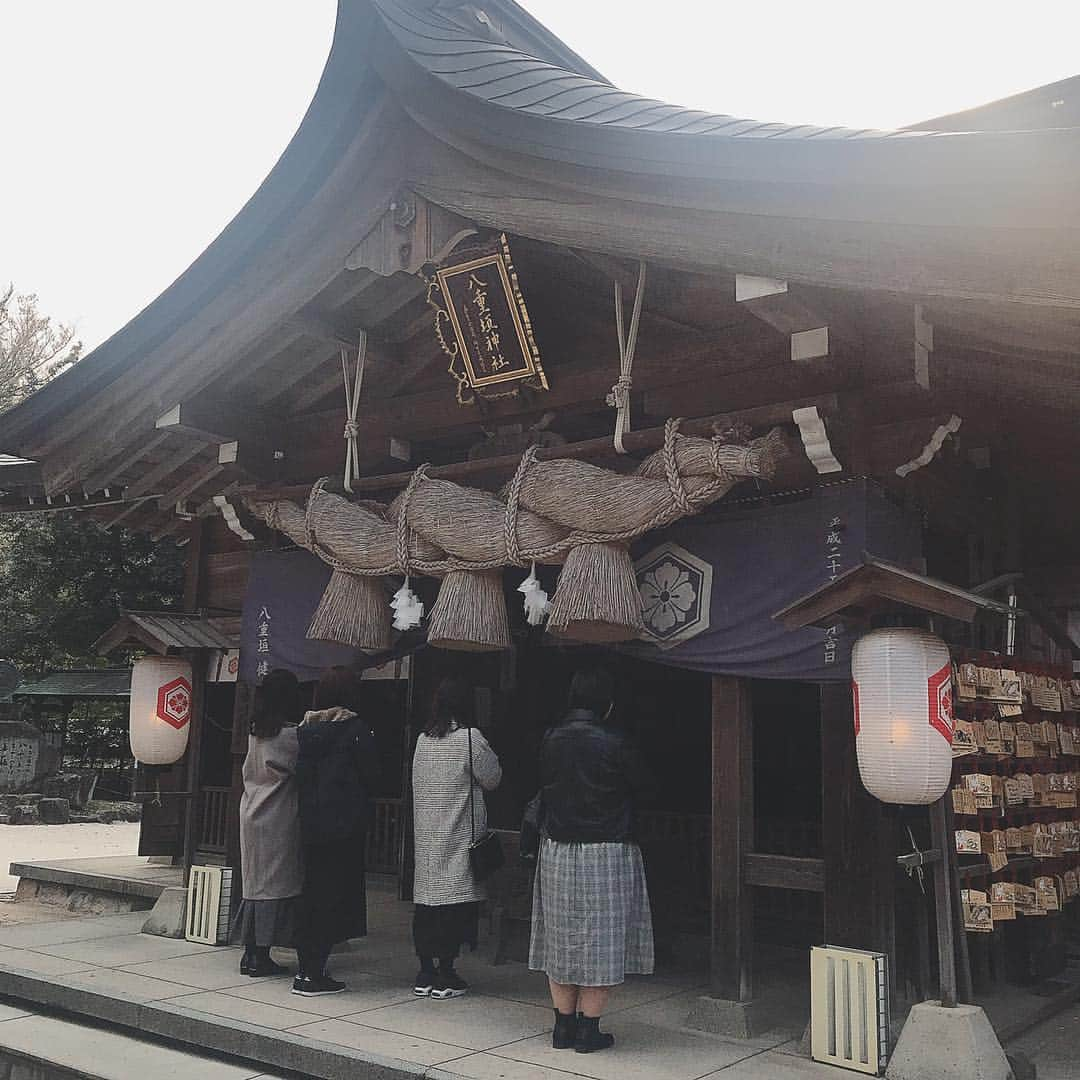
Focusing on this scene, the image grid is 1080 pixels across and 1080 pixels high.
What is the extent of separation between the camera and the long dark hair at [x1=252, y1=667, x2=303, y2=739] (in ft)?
22.4

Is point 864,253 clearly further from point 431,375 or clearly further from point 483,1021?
point 483,1021

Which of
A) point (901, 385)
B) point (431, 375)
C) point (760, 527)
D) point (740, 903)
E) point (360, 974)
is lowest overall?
point (360, 974)

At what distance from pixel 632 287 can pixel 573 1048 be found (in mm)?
4139

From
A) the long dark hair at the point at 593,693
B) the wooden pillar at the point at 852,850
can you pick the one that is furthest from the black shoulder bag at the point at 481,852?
the wooden pillar at the point at 852,850

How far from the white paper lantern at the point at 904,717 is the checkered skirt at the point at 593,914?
1354mm

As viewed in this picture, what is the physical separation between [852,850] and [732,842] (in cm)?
66

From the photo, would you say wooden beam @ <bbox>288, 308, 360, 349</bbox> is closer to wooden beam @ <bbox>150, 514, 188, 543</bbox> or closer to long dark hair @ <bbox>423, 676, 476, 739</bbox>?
long dark hair @ <bbox>423, 676, 476, 739</bbox>

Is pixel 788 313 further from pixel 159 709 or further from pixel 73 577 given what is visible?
pixel 73 577

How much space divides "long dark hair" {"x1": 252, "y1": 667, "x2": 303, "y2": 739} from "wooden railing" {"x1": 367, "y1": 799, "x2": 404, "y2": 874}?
5.19 metres

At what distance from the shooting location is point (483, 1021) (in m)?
5.83

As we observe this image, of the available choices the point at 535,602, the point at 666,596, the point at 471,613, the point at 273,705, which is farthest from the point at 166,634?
the point at 666,596

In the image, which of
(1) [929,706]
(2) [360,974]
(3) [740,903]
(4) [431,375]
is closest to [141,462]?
(4) [431,375]

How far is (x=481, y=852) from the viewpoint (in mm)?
6301

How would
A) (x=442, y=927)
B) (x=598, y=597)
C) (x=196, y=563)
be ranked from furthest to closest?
(x=196, y=563), (x=442, y=927), (x=598, y=597)
